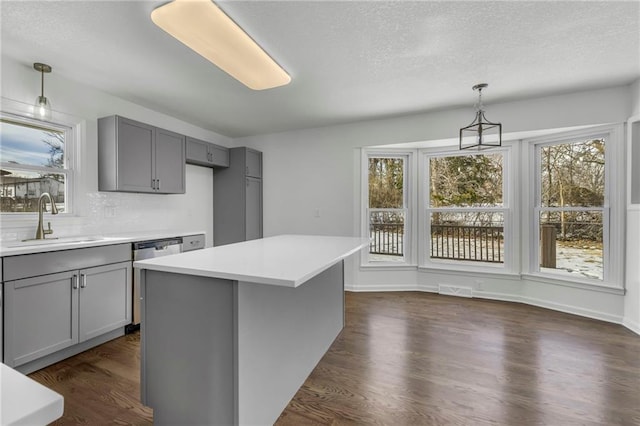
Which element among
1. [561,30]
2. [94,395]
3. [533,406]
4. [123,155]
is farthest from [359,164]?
[94,395]

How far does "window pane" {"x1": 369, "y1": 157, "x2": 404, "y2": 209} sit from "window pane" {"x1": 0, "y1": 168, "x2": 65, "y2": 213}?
11.7ft

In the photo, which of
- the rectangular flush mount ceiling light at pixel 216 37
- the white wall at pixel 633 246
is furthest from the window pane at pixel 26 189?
the white wall at pixel 633 246

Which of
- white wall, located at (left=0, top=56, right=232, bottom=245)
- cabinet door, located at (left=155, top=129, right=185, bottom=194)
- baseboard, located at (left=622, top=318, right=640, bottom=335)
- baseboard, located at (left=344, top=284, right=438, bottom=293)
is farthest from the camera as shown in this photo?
baseboard, located at (left=344, top=284, right=438, bottom=293)

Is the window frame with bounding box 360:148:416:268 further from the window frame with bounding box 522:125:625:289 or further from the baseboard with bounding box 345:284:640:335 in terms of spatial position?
the window frame with bounding box 522:125:625:289

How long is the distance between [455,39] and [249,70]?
1599 millimetres

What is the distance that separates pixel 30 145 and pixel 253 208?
2536 mm

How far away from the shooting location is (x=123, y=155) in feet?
9.73

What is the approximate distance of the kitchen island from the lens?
4.35 feet

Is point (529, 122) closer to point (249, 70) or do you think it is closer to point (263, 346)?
point (249, 70)

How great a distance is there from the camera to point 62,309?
7.29 feet

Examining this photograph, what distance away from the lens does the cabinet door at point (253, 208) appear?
4398 millimetres

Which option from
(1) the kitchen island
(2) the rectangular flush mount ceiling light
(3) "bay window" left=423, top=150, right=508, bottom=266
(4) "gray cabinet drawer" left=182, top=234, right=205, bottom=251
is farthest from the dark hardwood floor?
(2) the rectangular flush mount ceiling light

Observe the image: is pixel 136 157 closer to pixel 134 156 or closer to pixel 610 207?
pixel 134 156

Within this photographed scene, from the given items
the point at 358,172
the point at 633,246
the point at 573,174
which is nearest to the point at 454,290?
the point at 633,246
